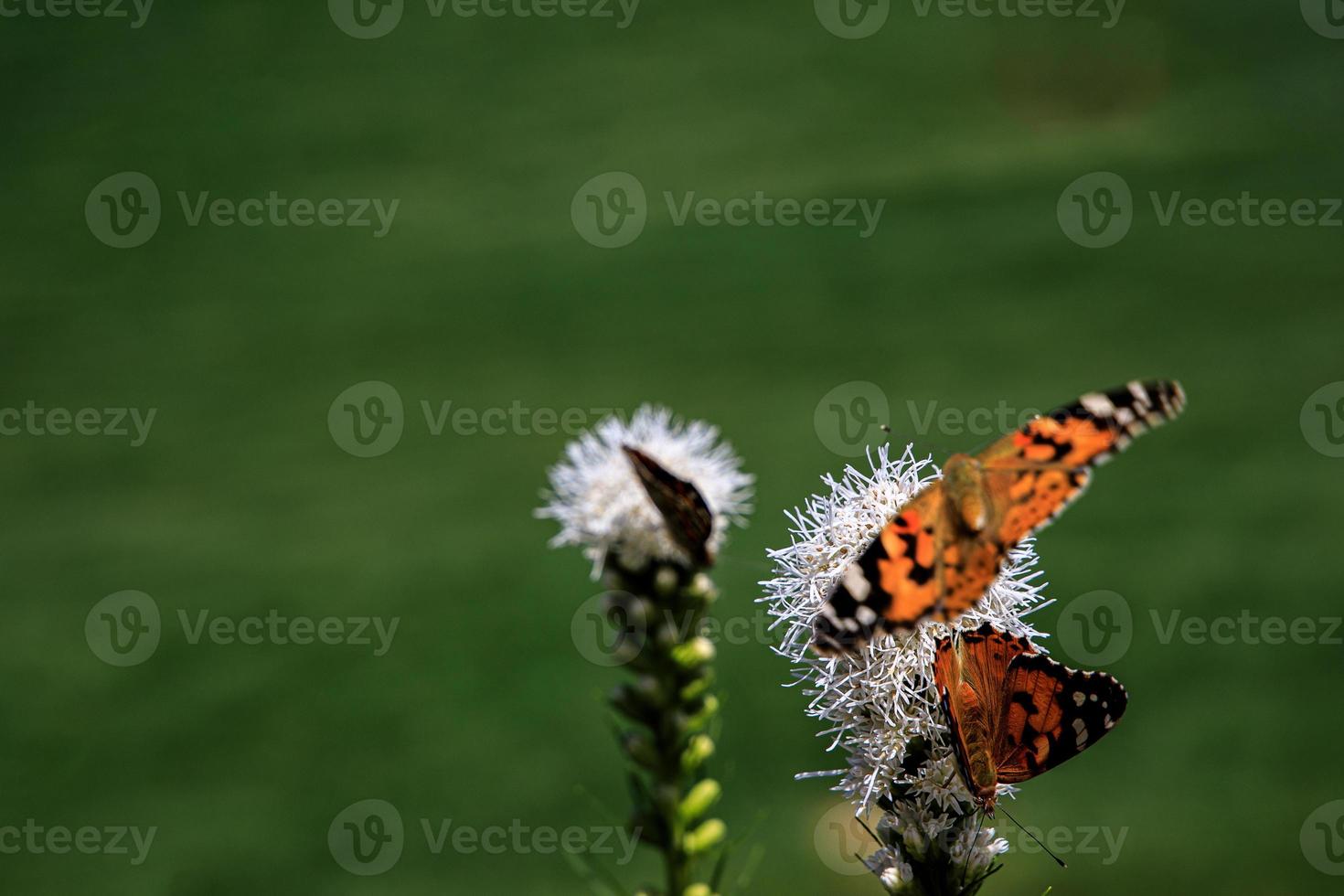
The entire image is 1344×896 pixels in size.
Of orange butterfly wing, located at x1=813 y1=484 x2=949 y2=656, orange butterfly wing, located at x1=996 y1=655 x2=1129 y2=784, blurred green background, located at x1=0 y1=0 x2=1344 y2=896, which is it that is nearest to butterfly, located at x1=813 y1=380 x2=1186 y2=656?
orange butterfly wing, located at x1=813 y1=484 x2=949 y2=656

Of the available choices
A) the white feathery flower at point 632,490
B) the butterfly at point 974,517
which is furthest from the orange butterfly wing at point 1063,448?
the white feathery flower at point 632,490

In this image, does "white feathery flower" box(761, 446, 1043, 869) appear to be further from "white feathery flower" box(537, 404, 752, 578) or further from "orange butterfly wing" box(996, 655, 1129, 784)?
"white feathery flower" box(537, 404, 752, 578)

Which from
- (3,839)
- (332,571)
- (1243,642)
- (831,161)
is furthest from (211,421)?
(1243,642)

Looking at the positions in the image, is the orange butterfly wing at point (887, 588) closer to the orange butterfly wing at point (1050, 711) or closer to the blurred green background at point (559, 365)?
the orange butterfly wing at point (1050, 711)

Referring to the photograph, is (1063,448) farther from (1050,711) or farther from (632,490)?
(632,490)

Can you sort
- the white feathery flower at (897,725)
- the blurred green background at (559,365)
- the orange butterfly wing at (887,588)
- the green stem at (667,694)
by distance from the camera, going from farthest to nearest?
the blurred green background at (559,365) < the green stem at (667,694) < the white feathery flower at (897,725) < the orange butterfly wing at (887,588)

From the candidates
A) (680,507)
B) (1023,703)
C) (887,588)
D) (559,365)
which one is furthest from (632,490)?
(559,365)

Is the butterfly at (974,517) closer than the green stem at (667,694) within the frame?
Yes
